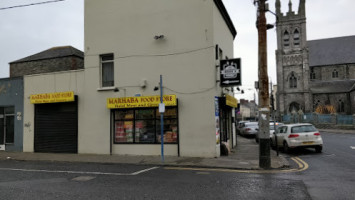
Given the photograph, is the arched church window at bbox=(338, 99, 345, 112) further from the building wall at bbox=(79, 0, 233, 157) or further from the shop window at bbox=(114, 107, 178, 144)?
the shop window at bbox=(114, 107, 178, 144)

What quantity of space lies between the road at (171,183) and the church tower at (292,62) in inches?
2268

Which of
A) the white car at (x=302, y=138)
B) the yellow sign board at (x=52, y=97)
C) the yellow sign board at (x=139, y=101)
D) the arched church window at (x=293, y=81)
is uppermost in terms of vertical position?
the arched church window at (x=293, y=81)

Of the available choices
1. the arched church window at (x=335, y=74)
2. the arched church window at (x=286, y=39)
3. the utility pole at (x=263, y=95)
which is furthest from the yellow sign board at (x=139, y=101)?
the arched church window at (x=335, y=74)

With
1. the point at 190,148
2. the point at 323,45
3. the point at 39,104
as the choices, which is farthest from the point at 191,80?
the point at 323,45

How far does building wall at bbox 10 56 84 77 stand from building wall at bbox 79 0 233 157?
4.81 metres

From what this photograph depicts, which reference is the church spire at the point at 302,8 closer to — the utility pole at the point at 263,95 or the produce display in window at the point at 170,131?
the utility pole at the point at 263,95

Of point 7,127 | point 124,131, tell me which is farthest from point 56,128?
point 124,131

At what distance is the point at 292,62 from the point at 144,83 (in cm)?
6033

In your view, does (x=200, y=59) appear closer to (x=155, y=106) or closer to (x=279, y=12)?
(x=155, y=106)

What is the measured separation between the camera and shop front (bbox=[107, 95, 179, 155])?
1309 centimetres

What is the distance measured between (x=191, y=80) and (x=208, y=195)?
294 inches

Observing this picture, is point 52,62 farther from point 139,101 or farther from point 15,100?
point 139,101

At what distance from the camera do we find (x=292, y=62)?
65.5 metres

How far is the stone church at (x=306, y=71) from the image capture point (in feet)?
205
